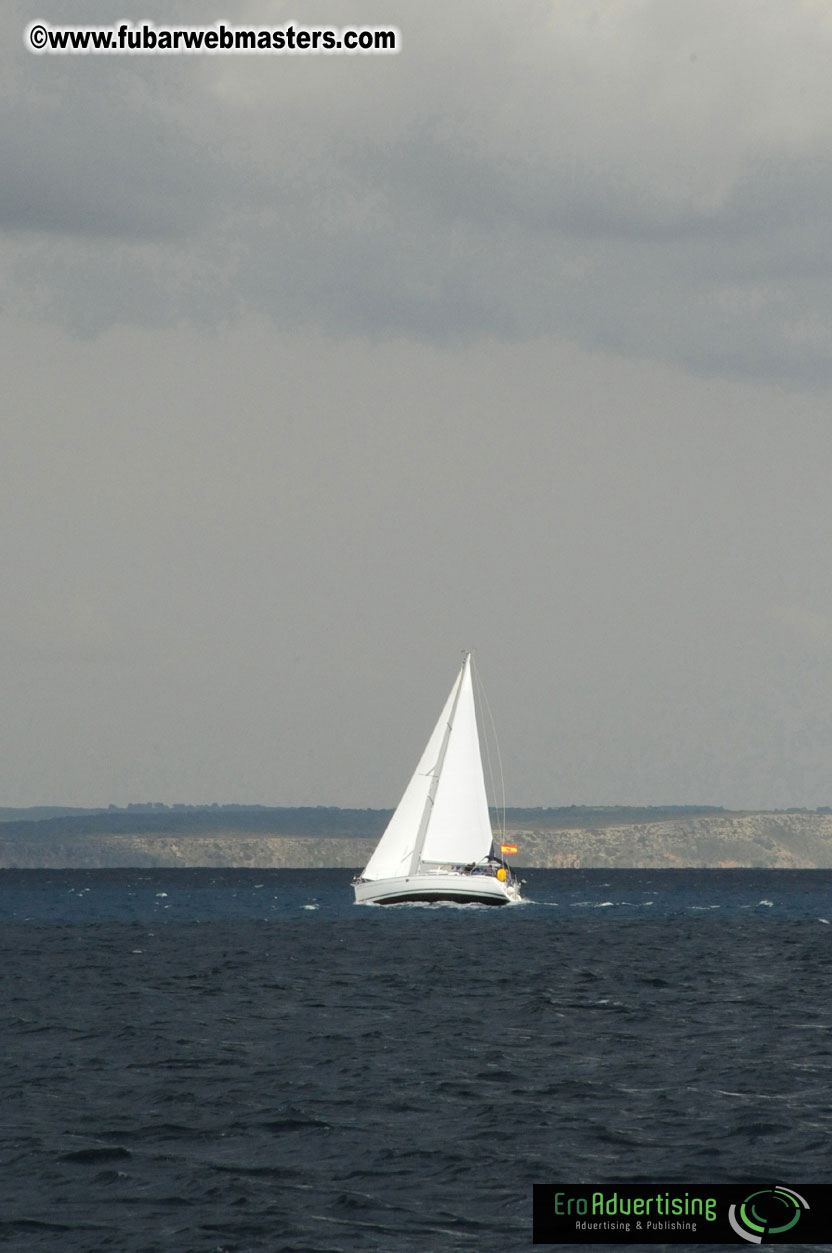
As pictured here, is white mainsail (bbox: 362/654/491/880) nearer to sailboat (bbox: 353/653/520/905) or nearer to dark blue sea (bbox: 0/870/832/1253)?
sailboat (bbox: 353/653/520/905)

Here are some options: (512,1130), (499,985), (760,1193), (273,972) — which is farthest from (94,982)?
(760,1193)

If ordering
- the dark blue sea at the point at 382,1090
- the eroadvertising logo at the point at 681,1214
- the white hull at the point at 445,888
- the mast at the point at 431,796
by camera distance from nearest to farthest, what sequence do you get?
1. the eroadvertising logo at the point at 681,1214
2. the dark blue sea at the point at 382,1090
3. the white hull at the point at 445,888
4. the mast at the point at 431,796

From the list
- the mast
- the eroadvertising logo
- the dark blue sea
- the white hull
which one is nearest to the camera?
the eroadvertising logo

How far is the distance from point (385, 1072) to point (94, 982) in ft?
82.1

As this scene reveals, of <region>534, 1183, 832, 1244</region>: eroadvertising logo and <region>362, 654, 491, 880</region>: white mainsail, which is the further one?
<region>362, 654, 491, 880</region>: white mainsail

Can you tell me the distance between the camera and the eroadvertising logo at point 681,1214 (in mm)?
24141

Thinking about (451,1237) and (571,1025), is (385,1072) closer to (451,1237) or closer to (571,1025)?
(571,1025)

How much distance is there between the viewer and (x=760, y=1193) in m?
26.2

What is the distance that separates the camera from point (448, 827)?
340 ft

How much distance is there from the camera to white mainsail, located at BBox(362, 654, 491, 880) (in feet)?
341

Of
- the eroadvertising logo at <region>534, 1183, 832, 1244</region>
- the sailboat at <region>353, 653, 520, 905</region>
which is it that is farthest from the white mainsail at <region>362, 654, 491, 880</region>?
the eroadvertising logo at <region>534, 1183, 832, 1244</region>

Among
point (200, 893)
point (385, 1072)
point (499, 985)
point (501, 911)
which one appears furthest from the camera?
point (200, 893)

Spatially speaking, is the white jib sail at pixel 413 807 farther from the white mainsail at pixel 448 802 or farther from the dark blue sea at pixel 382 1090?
the dark blue sea at pixel 382 1090

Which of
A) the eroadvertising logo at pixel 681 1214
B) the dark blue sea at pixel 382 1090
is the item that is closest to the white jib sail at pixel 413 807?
the dark blue sea at pixel 382 1090
